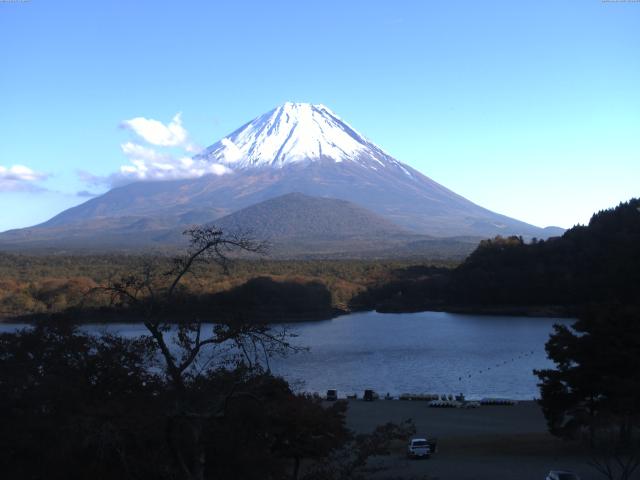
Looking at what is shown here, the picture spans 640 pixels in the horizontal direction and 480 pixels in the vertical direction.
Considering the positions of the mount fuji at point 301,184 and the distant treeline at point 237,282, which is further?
the mount fuji at point 301,184

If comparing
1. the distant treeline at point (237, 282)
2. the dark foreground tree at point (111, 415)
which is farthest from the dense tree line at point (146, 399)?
the distant treeline at point (237, 282)

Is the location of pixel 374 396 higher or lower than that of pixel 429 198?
lower

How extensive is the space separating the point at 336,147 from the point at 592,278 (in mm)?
116873

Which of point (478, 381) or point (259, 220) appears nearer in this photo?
point (478, 381)

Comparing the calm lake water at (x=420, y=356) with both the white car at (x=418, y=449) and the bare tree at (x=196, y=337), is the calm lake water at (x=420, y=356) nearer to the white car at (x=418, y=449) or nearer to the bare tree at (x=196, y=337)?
the white car at (x=418, y=449)

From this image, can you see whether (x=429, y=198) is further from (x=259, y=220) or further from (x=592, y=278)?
(x=592, y=278)

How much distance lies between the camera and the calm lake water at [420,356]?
2242 centimetres

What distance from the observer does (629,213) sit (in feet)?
154

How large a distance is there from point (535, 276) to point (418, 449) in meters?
35.7

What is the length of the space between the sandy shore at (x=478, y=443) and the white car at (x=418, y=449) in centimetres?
14

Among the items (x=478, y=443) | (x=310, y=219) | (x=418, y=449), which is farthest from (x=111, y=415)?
(x=310, y=219)

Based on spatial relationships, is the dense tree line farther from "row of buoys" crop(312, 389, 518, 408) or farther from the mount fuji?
→ the mount fuji

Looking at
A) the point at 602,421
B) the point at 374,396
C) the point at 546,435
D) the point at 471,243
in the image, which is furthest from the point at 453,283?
the point at 471,243

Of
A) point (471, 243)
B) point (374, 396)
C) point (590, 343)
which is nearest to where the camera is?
point (590, 343)
